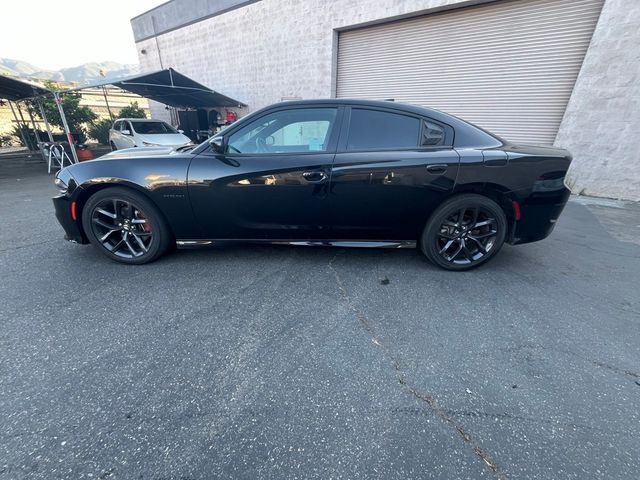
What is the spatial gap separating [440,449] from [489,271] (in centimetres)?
214

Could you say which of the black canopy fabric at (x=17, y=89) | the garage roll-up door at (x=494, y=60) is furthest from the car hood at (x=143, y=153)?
the black canopy fabric at (x=17, y=89)

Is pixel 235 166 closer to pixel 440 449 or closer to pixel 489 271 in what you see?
pixel 440 449

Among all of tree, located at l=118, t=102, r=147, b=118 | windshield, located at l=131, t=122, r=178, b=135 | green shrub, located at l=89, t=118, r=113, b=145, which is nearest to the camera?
windshield, located at l=131, t=122, r=178, b=135

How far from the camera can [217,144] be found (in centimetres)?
266

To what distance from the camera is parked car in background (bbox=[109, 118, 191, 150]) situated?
9031 millimetres

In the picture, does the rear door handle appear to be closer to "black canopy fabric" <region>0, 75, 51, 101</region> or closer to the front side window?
the front side window

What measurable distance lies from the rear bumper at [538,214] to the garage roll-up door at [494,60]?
4.82m

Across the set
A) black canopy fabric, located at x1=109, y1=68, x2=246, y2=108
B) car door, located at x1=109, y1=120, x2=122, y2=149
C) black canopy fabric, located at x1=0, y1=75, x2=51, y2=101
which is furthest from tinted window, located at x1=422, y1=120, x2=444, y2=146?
black canopy fabric, located at x1=0, y1=75, x2=51, y2=101

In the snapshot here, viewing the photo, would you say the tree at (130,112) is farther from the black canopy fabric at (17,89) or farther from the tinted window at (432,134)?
the tinted window at (432,134)

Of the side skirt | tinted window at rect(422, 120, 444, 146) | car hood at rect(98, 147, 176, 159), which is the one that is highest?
tinted window at rect(422, 120, 444, 146)

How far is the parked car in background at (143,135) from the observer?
29.6 feet

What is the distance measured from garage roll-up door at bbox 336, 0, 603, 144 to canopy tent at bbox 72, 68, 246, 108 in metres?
5.84

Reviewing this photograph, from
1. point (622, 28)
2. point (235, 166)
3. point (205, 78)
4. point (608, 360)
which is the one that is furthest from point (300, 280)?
point (205, 78)

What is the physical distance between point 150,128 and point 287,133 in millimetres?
9285
